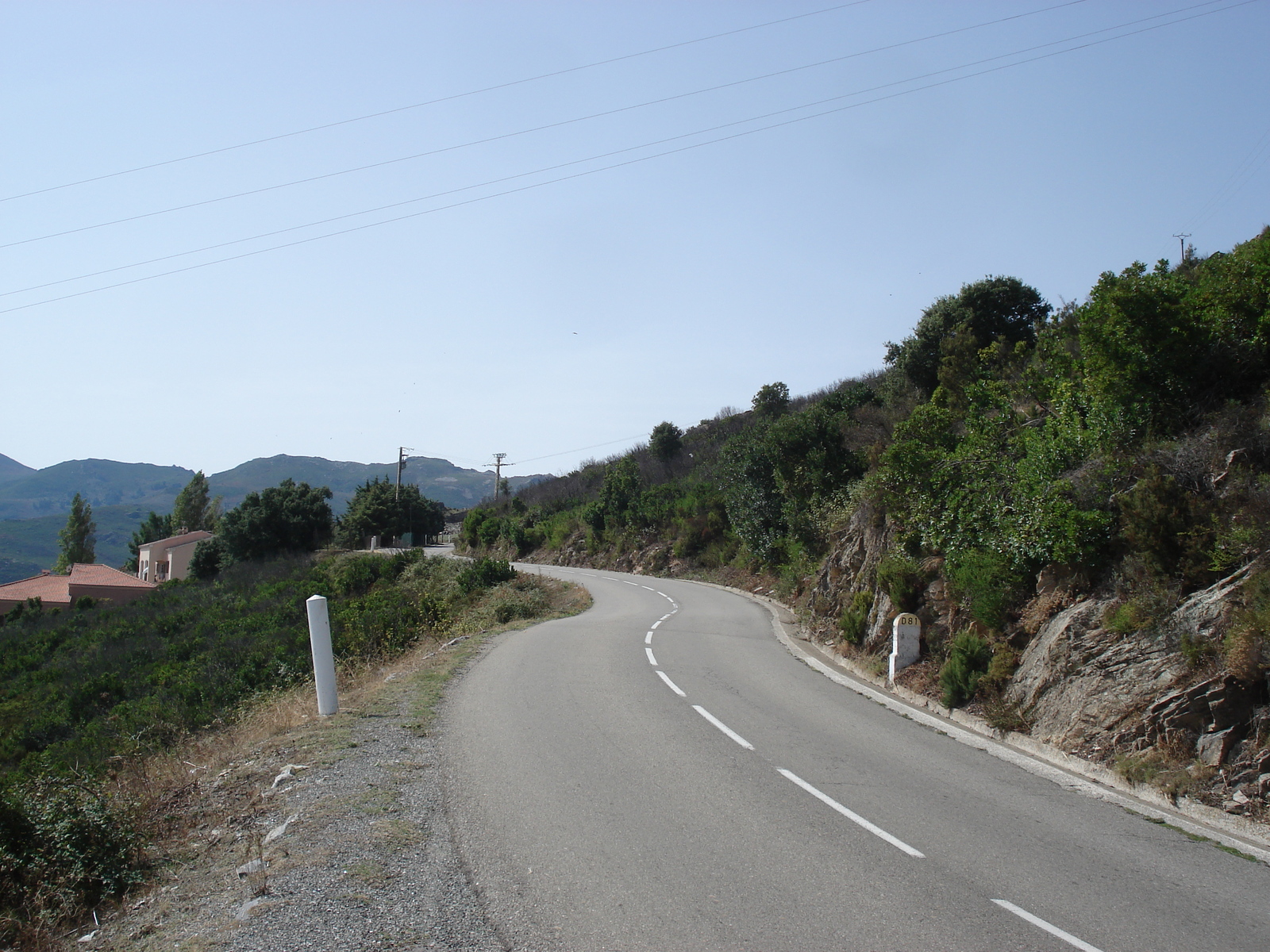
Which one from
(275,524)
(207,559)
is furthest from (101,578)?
(275,524)

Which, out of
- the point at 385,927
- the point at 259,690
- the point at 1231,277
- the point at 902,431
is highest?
the point at 1231,277

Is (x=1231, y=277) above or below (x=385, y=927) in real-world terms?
above

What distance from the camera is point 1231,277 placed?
10.0 m

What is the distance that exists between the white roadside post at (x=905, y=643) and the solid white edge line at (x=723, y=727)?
11.7 feet

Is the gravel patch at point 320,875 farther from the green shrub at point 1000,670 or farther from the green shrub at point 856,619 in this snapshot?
the green shrub at point 856,619

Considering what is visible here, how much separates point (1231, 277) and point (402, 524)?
68.1m

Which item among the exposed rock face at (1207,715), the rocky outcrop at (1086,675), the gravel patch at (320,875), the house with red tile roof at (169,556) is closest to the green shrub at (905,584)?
the rocky outcrop at (1086,675)

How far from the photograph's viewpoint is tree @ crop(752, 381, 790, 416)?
57125 mm

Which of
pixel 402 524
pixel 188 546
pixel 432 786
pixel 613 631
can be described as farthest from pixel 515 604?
pixel 188 546

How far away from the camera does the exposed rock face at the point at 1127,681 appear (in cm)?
716

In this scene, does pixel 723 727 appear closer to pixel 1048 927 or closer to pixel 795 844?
pixel 795 844

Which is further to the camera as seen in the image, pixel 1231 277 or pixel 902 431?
pixel 902 431

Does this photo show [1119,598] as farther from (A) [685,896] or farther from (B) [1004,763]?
(A) [685,896]

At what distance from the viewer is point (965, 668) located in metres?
10.4
